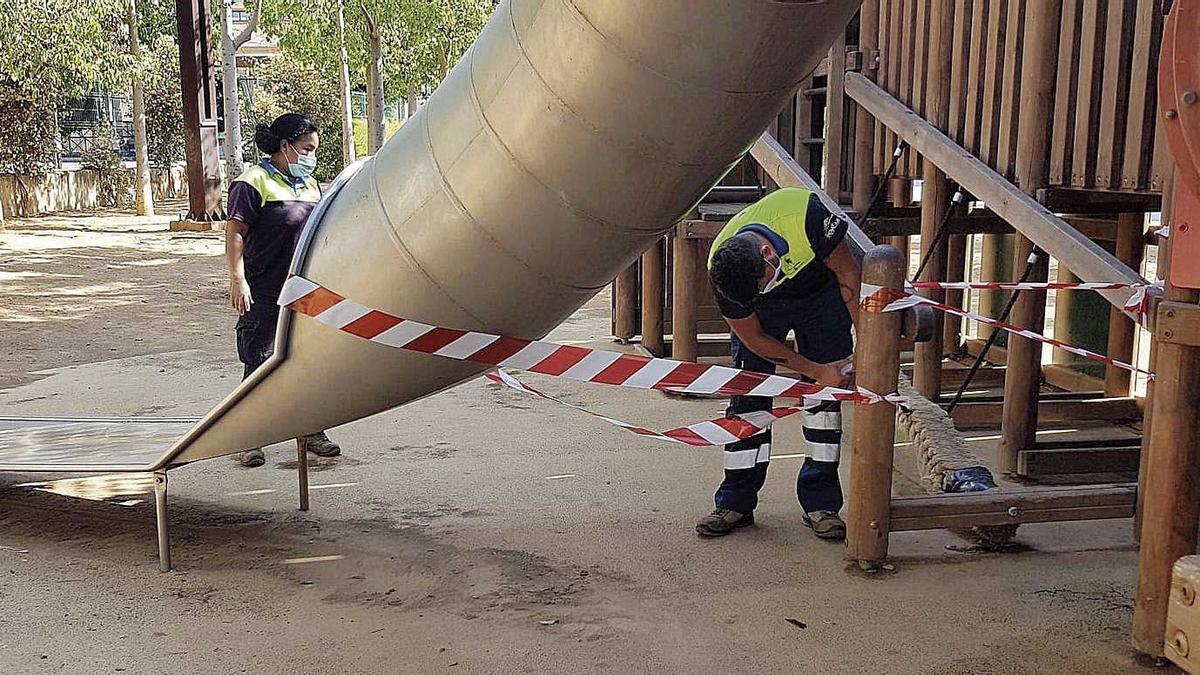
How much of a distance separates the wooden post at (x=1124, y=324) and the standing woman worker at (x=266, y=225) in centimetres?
486

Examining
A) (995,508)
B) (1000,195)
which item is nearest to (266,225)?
(1000,195)

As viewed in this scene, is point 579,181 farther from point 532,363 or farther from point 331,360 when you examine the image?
point 331,360

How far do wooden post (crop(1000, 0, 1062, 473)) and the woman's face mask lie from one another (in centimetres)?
352

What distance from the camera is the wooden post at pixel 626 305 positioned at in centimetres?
888

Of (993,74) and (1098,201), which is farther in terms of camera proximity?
(1098,201)

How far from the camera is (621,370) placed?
13.4 ft

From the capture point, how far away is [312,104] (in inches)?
1128

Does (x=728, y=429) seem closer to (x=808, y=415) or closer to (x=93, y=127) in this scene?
(x=808, y=415)

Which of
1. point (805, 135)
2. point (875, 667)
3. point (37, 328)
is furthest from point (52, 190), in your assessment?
point (875, 667)

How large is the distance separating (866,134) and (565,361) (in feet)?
12.0

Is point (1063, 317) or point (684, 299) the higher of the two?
point (684, 299)

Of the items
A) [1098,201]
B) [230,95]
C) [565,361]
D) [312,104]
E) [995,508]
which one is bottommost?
[995,508]

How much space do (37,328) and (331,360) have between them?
24.4ft

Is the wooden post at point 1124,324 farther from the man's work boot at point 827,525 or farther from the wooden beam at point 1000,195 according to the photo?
the man's work boot at point 827,525
